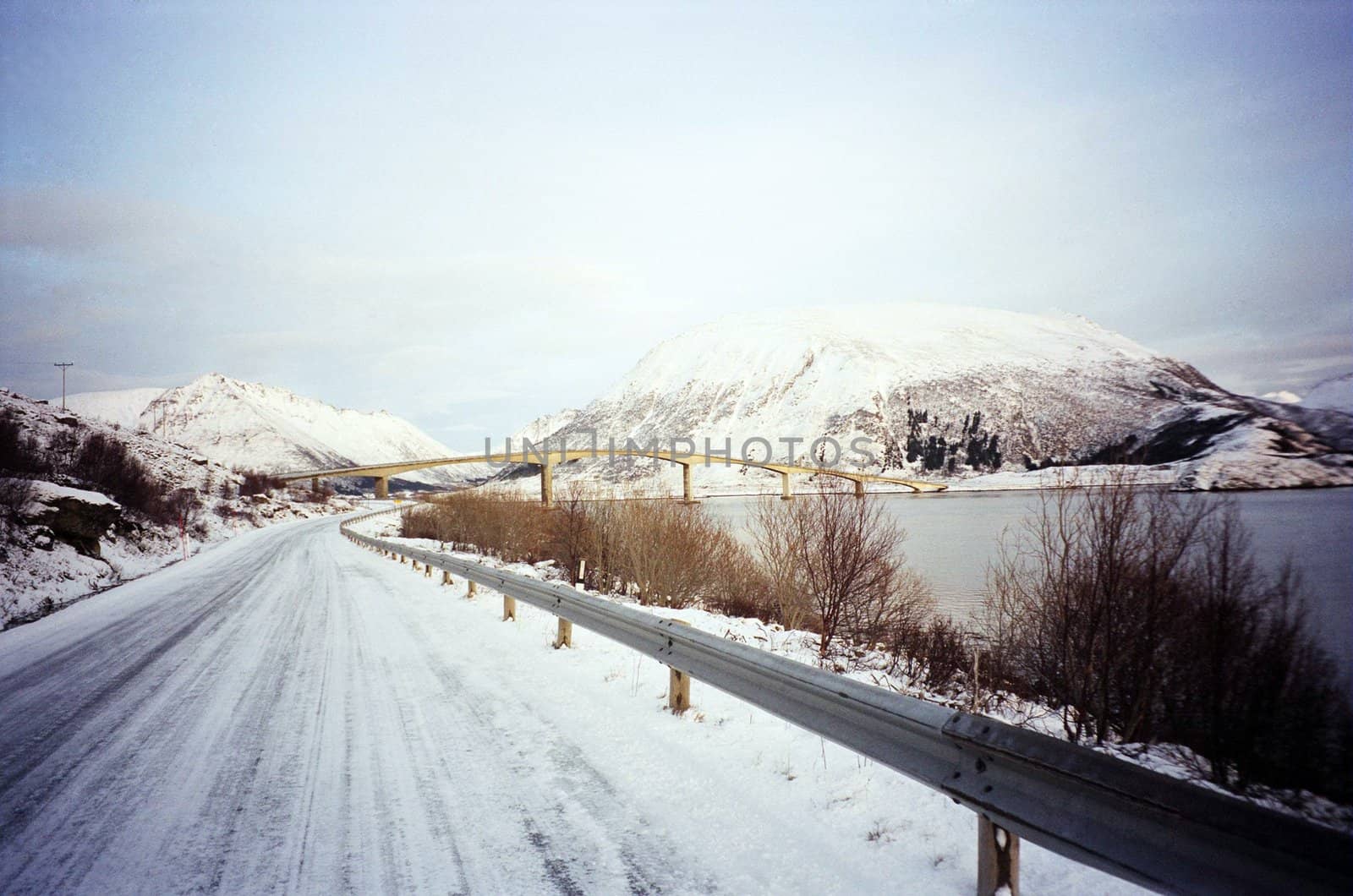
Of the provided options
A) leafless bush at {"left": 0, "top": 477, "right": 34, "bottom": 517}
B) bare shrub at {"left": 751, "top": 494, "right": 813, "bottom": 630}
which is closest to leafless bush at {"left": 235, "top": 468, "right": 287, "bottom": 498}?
leafless bush at {"left": 0, "top": 477, "right": 34, "bottom": 517}

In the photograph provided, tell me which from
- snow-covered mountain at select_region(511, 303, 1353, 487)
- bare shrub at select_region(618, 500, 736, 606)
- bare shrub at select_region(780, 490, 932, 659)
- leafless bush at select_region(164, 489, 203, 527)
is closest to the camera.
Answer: snow-covered mountain at select_region(511, 303, 1353, 487)

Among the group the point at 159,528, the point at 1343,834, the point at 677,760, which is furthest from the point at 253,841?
the point at 159,528

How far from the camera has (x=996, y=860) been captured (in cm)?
251

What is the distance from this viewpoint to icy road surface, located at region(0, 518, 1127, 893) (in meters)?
2.81

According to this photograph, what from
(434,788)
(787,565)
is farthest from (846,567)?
(434,788)

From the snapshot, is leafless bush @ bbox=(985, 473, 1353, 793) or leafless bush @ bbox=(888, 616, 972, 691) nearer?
leafless bush @ bbox=(985, 473, 1353, 793)

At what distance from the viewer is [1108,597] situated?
580 centimetres

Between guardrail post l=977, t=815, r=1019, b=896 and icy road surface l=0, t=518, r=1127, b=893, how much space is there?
0.21m

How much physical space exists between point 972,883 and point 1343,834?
1435mm

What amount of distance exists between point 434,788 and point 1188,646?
5882mm

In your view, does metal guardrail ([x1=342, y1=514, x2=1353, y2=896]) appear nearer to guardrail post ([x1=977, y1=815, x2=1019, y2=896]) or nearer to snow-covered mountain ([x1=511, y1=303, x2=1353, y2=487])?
guardrail post ([x1=977, y1=815, x2=1019, y2=896])

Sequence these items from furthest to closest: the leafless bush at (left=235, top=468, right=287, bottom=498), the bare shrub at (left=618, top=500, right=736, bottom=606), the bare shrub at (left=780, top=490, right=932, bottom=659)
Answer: the leafless bush at (left=235, top=468, right=287, bottom=498) < the bare shrub at (left=618, top=500, right=736, bottom=606) < the bare shrub at (left=780, top=490, right=932, bottom=659)

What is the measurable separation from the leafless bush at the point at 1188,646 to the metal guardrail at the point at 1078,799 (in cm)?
361

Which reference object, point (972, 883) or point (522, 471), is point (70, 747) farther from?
point (522, 471)
